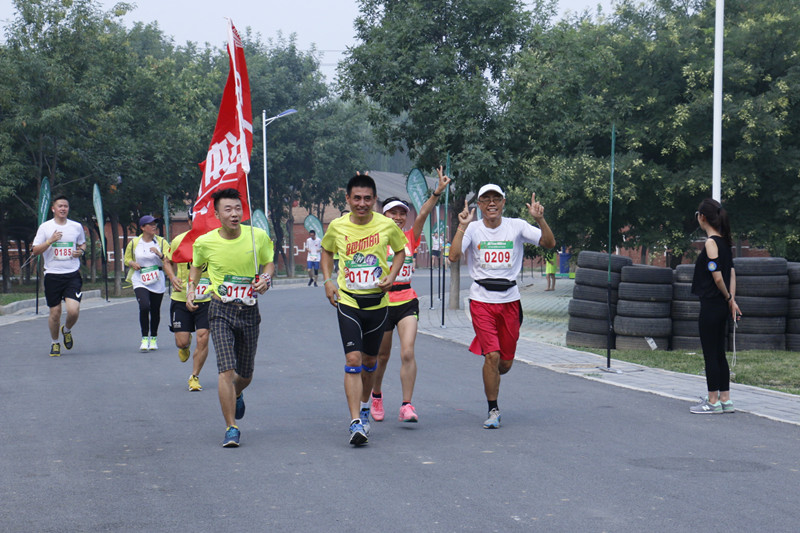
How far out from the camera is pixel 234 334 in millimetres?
7238

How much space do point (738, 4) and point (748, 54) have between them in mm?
2041

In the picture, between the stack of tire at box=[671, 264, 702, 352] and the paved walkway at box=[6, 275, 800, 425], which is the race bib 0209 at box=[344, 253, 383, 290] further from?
the stack of tire at box=[671, 264, 702, 352]

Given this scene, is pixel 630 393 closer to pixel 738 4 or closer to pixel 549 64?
pixel 549 64

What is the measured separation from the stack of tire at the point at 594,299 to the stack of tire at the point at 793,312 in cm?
219

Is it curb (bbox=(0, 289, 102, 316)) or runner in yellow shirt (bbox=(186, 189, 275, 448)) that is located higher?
runner in yellow shirt (bbox=(186, 189, 275, 448))

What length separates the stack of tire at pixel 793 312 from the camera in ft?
43.2

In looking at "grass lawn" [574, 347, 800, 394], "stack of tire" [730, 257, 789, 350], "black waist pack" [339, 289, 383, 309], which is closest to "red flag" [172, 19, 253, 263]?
"black waist pack" [339, 289, 383, 309]

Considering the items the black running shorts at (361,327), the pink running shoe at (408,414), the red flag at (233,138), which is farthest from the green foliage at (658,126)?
the black running shorts at (361,327)

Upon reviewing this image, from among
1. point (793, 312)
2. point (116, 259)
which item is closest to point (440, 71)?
point (793, 312)

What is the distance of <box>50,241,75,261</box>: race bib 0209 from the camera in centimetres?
1326

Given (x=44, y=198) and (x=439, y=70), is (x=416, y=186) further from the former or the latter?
(x=44, y=198)

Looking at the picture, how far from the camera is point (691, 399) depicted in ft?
30.0

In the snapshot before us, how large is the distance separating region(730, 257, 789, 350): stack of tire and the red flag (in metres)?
7.72

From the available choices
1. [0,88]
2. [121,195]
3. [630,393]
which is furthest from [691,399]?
[121,195]
